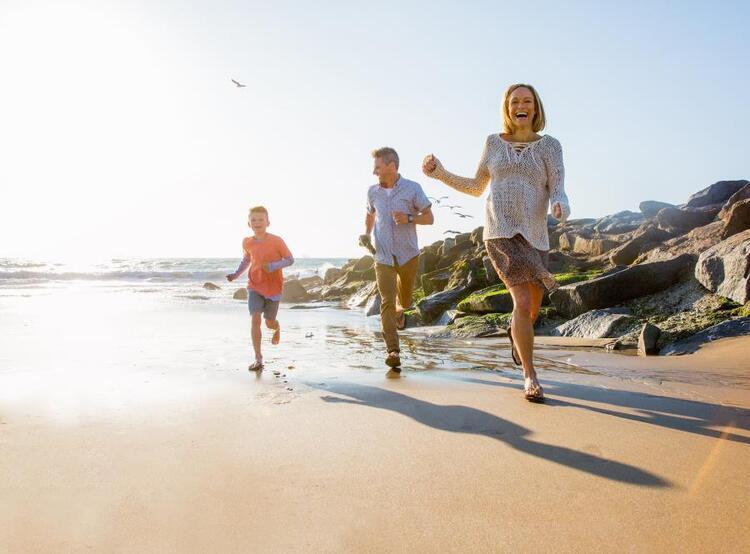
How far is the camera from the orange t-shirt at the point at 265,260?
20.1ft

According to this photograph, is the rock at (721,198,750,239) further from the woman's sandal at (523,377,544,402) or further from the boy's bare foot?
the woman's sandal at (523,377,544,402)

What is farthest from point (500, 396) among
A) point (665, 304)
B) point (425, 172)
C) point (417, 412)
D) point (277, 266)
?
point (665, 304)

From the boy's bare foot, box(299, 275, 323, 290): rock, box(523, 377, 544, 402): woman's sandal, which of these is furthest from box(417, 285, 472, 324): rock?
box(299, 275, 323, 290): rock

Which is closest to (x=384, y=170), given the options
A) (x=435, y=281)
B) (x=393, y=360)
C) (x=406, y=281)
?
(x=406, y=281)

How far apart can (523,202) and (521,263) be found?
16.6 inches

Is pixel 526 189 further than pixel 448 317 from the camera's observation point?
No

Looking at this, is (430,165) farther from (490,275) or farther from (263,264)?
(490,275)

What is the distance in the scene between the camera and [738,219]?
336 inches

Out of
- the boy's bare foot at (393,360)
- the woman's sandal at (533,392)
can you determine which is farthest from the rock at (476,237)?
the woman's sandal at (533,392)

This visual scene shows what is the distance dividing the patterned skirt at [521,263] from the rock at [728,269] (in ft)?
12.6

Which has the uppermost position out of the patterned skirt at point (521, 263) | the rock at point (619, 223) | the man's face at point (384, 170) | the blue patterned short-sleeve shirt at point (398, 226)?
the rock at point (619, 223)

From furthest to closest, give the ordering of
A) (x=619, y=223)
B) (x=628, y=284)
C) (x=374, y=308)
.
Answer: (x=619, y=223), (x=374, y=308), (x=628, y=284)

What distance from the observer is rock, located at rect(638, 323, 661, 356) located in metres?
6.03

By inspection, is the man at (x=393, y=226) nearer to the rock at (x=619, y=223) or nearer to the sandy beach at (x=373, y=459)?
the sandy beach at (x=373, y=459)
